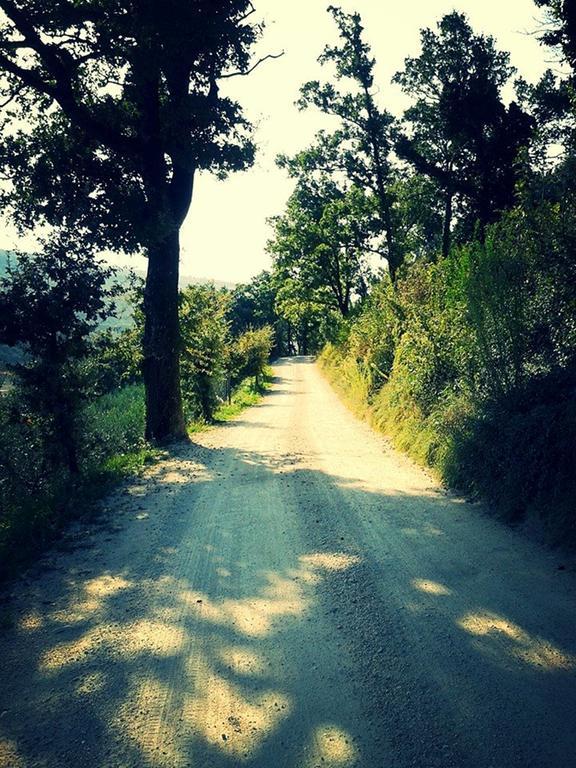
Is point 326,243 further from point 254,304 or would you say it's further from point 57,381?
point 254,304

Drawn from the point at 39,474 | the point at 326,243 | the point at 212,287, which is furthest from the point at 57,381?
the point at 326,243

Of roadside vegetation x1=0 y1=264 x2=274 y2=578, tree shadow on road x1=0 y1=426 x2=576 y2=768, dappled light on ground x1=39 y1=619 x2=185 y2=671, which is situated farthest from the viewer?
roadside vegetation x1=0 y1=264 x2=274 y2=578

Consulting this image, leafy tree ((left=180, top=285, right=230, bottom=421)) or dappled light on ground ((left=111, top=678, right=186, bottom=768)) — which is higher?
leafy tree ((left=180, top=285, right=230, bottom=421))

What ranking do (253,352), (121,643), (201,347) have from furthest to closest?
(253,352) < (201,347) < (121,643)

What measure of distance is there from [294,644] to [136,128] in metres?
12.2

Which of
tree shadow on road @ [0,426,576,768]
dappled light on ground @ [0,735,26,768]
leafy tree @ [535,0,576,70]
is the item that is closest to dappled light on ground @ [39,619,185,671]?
tree shadow on road @ [0,426,576,768]

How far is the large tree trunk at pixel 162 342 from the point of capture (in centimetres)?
1162

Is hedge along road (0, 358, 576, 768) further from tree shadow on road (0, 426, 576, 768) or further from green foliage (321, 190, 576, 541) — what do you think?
green foliage (321, 190, 576, 541)

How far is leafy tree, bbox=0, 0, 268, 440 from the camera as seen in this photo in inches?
375

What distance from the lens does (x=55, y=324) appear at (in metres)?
8.56

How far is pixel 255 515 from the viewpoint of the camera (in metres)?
6.30

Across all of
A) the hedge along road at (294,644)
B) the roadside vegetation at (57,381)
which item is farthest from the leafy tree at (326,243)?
the hedge along road at (294,644)

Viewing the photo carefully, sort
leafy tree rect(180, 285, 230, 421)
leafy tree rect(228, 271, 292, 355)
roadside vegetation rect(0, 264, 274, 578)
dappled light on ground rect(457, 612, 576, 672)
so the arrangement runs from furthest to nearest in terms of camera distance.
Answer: leafy tree rect(228, 271, 292, 355) → leafy tree rect(180, 285, 230, 421) → roadside vegetation rect(0, 264, 274, 578) → dappled light on ground rect(457, 612, 576, 672)

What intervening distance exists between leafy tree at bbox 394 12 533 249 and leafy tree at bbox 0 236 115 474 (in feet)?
45.3
